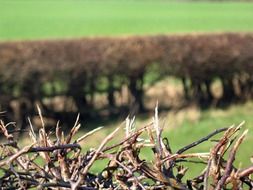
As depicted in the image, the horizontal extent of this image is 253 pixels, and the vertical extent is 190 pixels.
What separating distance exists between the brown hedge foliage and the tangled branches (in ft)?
38.1

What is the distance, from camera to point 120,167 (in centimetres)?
220

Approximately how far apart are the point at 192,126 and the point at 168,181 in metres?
12.5

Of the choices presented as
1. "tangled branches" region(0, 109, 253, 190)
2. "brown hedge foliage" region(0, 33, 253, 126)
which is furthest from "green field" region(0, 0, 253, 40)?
"tangled branches" region(0, 109, 253, 190)

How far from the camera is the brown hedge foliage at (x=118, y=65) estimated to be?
13969mm

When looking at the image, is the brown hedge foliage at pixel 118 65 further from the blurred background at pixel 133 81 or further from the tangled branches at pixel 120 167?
the tangled branches at pixel 120 167

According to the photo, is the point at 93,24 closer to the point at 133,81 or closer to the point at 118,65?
the point at 133,81

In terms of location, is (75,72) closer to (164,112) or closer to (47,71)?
(47,71)

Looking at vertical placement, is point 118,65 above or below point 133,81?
above

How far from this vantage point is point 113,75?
15.1m

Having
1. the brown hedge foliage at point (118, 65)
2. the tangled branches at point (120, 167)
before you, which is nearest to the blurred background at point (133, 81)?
the brown hedge foliage at point (118, 65)

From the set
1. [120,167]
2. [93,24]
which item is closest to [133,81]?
[120,167]

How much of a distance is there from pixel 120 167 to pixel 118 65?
1291cm

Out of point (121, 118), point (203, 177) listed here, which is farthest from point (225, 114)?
point (203, 177)

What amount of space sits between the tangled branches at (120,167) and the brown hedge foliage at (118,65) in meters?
11.6
